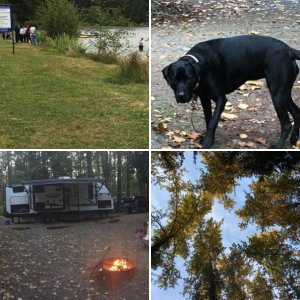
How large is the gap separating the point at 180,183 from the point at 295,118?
0.64 metres

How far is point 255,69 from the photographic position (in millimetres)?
2211

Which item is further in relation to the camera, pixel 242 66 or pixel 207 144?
pixel 207 144

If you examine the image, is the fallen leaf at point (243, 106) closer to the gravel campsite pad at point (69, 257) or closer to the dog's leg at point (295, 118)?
the dog's leg at point (295, 118)

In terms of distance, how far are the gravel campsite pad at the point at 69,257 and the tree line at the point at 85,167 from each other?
164mm

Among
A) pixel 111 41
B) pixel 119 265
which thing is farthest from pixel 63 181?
pixel 111 41

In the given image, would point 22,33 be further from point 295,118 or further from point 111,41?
point 295,118

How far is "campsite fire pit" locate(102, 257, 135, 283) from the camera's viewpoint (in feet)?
7.81

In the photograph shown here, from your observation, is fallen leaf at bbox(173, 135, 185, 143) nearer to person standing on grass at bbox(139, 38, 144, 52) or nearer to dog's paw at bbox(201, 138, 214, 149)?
dog's paw at bbox(201, 138, 214, 149)

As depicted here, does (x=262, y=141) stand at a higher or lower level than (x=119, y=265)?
higher

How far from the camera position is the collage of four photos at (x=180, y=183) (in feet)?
7.63

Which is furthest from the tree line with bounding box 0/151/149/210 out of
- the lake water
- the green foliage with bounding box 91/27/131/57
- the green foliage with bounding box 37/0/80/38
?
the green foliage with bounding box 91/27/131/57

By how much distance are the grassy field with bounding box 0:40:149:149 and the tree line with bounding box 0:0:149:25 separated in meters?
0.30

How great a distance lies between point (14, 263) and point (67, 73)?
176 cm

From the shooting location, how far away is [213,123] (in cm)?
230
